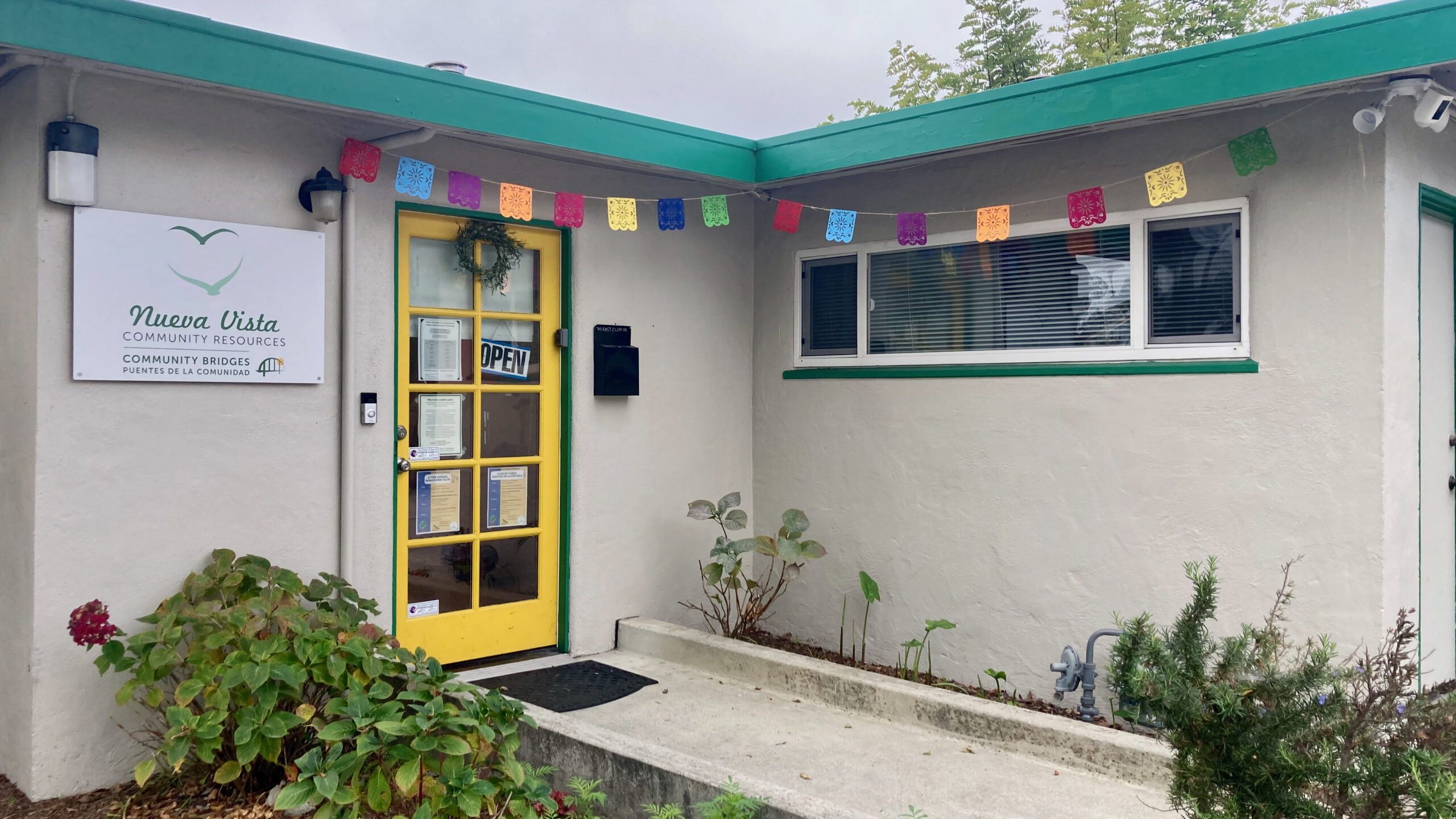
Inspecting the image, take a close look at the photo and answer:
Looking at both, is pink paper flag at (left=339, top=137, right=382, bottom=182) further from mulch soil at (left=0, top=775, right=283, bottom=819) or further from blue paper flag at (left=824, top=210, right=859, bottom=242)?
mulch soil at (left=0, top=775, right=283, bottom=819)

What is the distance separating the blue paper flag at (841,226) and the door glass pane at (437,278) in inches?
70.6

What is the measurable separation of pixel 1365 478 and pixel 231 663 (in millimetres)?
4257

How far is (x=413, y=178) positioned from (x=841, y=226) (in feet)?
6.77

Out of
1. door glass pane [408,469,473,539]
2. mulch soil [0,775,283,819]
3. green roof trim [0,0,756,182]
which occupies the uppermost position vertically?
green roof trim [0,0,756,182]

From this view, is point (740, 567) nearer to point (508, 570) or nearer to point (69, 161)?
point (508, 570)

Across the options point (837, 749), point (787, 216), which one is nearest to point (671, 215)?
point (787, 216)

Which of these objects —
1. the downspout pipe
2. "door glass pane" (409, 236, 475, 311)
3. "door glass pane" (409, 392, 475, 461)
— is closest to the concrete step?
the downspout pipe

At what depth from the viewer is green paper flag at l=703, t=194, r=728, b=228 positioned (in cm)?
525

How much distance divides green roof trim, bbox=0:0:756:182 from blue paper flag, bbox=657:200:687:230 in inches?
7.7

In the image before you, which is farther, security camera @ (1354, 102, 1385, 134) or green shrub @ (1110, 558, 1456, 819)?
security camera @ (1354, 102, 1385, 134)

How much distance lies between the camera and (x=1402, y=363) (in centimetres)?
421

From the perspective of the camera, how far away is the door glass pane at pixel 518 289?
16.9ft

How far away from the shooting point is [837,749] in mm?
4160

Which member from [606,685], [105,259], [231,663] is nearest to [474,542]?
[606,685]
